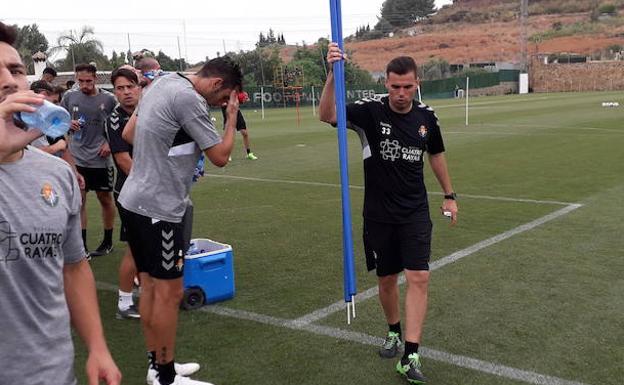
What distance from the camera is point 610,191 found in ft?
34.1

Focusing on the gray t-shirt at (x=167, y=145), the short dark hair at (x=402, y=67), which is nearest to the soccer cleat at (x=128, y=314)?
the gray t-shirt at (x=167, y=145)

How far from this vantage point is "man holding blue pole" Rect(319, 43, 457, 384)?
4250mm

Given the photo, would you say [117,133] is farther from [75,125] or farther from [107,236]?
[107,236]

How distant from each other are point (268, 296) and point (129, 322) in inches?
47.9

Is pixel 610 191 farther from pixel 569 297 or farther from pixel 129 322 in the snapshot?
pixel 129 322

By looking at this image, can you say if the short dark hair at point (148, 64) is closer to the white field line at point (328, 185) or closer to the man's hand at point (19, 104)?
the man's hand at point (19, 104)

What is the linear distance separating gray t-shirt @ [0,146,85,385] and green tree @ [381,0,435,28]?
170m

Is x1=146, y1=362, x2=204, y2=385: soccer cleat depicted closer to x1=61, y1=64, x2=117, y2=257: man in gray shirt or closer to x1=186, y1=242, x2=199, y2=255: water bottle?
x1=186, y1=242, x2=199, y2=255: water bottle

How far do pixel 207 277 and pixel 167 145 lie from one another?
6.55 feet

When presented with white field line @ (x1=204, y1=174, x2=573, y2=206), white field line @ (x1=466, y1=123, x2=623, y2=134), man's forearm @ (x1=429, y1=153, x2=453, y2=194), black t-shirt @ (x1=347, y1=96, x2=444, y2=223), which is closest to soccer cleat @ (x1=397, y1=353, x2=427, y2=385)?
black t-shirt @ (x1=347, y1=96, x2=444, y2=223)

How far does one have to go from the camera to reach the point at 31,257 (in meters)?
1.86

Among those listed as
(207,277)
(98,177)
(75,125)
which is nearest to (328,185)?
(98,177)

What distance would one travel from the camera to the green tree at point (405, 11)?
16538cm

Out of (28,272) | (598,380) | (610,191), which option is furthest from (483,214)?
(28,272)
